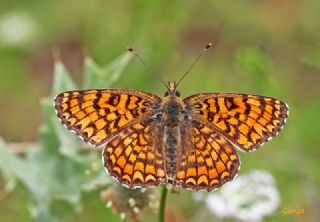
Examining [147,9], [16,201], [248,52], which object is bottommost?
[16,201]

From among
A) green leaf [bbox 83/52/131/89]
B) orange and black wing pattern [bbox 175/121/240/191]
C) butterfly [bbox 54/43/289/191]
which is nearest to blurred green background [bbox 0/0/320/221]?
green leaf [bbox 83/52/131/89]

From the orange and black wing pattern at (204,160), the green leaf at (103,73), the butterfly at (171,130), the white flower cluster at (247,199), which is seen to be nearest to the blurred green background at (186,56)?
the white flower cluster at (247,199)

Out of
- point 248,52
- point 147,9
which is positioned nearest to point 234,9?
point 147,9

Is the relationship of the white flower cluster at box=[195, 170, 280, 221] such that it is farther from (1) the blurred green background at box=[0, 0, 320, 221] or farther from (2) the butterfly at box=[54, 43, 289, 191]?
(2) the butterfly at box=[54, 43, 289, 191]

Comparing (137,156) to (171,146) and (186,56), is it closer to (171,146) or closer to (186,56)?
(171,146)

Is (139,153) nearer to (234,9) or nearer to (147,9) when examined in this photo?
(147,9)

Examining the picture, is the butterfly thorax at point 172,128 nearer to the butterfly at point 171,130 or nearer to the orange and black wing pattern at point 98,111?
the butterfly at point 171,130
